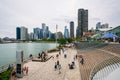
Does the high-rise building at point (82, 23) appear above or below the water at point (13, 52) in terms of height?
above

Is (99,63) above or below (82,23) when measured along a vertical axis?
below

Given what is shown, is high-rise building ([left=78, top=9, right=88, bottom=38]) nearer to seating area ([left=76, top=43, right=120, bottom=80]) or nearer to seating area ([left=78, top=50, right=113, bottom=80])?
seating area ([left=76, top=43, right=120, bottom=80])

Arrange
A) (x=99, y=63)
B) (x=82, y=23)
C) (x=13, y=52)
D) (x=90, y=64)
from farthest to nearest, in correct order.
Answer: (x=82, y=23) < (x=13, y=52) < (x=90, y=64) < (x=99, y=63)

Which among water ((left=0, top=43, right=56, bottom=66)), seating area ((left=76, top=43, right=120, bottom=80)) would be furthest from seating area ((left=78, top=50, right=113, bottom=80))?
water ((left=0, top=43, right=56, bottom=66))

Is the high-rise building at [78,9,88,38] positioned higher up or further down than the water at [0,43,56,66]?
higher up

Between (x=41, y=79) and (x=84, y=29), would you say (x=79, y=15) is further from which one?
(x=41, y=79)

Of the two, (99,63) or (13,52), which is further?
(13,52)

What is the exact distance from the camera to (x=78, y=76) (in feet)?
59.3

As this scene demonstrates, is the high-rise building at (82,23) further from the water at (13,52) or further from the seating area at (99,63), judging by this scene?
the seating area at (99,63)

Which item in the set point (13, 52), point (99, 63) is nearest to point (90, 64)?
point (99, 63)

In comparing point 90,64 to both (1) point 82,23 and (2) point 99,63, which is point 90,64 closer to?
(2) point 99,63

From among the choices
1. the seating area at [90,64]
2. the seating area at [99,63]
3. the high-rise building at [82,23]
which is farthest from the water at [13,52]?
the high-rise building at [82,23]

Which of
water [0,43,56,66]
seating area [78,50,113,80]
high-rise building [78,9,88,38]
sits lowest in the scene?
water [0,43,56,66]

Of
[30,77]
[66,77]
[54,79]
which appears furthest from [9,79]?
[66,77]
